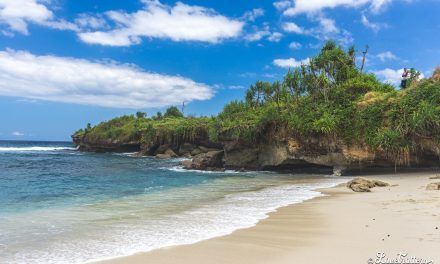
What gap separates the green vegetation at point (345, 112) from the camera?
77.4ft

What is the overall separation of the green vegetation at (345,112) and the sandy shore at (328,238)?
12.7 metres

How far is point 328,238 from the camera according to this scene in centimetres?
→ 812

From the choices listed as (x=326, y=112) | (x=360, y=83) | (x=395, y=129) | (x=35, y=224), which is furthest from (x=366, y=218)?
(x=360, y=83)

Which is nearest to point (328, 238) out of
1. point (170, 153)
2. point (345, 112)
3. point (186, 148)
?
point (345, 112)

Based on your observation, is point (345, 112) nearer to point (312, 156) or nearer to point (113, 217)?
point (312, 156)

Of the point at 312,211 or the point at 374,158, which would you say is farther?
the point at 374,158

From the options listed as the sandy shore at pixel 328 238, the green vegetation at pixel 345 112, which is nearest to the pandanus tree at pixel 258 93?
the green vegetation at pixel 345 112

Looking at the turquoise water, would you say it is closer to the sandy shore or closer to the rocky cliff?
the sandy shore

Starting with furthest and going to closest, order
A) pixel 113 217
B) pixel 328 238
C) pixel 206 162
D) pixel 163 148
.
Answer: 1. pixel 163 148
2. pixel 206 162
3. pixel 113 217
4. pixel 328 238

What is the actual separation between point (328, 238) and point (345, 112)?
21649mm

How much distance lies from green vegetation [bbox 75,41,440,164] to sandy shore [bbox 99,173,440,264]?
12.7m

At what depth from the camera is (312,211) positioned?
1194 cm

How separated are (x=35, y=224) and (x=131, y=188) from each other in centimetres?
975

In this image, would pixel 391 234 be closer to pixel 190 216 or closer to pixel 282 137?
pixel 190 216
